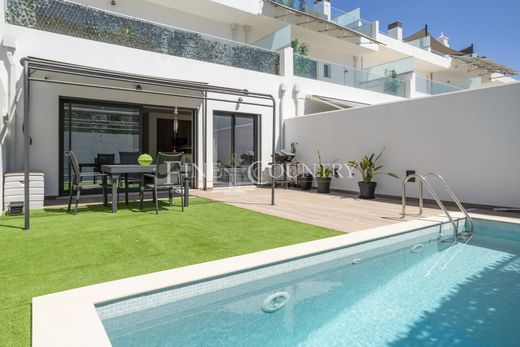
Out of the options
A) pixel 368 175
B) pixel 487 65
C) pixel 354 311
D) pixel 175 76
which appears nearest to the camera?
pixel 354 311

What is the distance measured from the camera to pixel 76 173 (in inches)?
311

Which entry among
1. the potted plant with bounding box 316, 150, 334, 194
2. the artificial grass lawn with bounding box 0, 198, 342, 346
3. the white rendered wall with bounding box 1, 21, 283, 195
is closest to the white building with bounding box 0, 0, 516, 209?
the white rendered wall with bounding box 1, 21, 283, 195

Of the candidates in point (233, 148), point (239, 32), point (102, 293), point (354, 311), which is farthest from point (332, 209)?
point (239, 32)

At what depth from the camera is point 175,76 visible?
497 inches

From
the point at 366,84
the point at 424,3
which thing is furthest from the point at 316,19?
the point at 424,3

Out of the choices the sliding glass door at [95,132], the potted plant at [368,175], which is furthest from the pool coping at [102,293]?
the sliding glass door at [95,132]

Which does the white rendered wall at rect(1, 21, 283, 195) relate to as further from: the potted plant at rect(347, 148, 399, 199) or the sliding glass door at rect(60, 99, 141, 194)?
the potted plant at rect(347, 148, 399, 199)

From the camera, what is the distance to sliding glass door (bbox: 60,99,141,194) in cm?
1095

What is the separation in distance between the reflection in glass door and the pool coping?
9.12 metres

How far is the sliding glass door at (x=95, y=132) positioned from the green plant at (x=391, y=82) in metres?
15.2

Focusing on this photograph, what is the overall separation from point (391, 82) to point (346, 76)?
4.06 meters

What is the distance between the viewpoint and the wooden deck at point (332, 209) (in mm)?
7508

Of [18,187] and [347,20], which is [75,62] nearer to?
[18,187]

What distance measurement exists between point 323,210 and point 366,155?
13.8 ft
